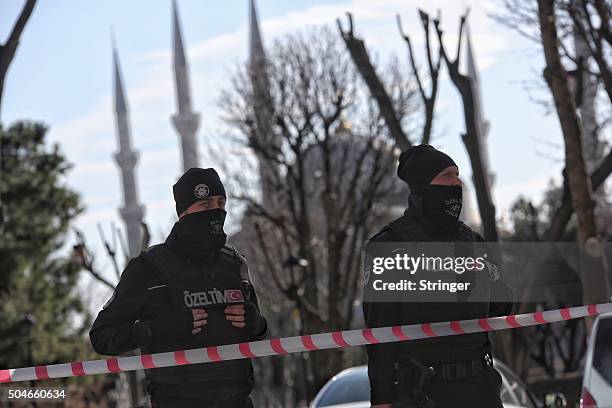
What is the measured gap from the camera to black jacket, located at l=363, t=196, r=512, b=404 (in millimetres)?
5617

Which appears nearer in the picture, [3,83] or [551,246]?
[3,83]

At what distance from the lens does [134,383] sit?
1141 inches

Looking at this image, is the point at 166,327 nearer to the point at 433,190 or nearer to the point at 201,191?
the point at 201,191

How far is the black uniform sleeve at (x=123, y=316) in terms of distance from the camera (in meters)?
5.80

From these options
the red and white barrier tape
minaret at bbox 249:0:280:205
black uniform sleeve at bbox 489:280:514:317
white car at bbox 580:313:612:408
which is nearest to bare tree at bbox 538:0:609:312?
white car at bbox 580:313:612:408

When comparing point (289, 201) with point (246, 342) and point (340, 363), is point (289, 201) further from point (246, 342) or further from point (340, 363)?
point (246, 342)

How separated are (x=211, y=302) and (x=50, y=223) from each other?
32.6m

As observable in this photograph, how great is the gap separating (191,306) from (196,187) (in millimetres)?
536

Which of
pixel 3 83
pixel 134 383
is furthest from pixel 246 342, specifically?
pixel 134 383

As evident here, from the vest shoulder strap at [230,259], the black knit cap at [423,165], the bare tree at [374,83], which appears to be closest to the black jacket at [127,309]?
the vest shoulder strap at [230,259]

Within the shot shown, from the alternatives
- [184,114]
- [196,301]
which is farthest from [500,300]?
[184,114]

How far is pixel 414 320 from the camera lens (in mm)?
5746

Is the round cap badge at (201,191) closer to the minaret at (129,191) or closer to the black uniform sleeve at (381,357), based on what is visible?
the black uniform sleeve at (381,357)

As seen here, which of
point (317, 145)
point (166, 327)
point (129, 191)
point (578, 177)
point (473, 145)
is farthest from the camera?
point (129, 191)
